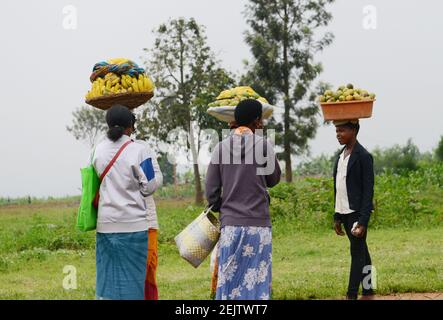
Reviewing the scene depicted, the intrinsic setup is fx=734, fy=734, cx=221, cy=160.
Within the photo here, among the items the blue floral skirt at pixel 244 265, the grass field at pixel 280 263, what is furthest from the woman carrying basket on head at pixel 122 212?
the grass field at pixel 280 263

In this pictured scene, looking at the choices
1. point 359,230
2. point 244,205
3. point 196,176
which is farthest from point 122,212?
point 196,176

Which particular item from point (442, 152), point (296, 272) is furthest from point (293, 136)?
point (296, 272)

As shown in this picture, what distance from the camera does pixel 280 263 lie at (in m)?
11.2

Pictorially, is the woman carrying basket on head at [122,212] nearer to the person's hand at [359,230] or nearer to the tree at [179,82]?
the person's hand at [359,230]

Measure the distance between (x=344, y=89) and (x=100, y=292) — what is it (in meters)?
3.58

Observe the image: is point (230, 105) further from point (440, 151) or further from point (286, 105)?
point (440, 151)

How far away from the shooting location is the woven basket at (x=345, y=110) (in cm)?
725

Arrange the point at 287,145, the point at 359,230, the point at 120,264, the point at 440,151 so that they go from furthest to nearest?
the point at 440,151
the point at 287,145
the point at 359,230
the point at 120,264

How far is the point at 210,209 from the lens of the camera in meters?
5.84

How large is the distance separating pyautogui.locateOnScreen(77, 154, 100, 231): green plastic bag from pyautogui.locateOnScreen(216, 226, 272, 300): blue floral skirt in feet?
3.35

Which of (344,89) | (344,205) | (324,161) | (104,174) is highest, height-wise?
(344,89)

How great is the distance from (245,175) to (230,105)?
1448mm

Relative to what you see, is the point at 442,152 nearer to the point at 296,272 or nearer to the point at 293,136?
the point at 293,136

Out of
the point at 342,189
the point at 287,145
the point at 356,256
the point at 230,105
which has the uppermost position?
the point at 230,105
